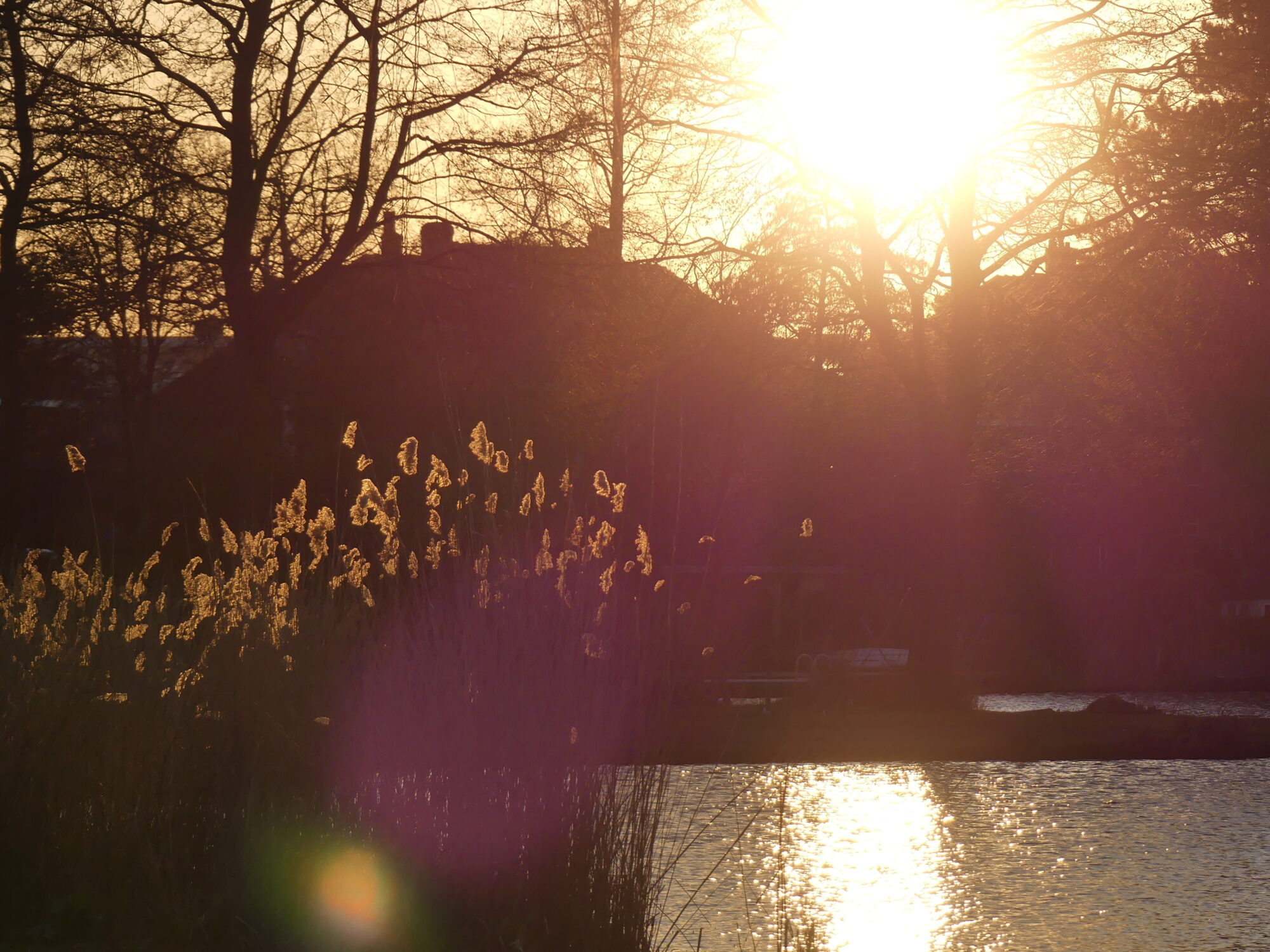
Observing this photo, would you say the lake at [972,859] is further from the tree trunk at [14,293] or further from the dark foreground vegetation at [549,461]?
the tree trunk at [14,293]

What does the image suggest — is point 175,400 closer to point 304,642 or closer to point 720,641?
point 720,641

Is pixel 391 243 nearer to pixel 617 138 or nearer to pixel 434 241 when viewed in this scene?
pixel 434 241

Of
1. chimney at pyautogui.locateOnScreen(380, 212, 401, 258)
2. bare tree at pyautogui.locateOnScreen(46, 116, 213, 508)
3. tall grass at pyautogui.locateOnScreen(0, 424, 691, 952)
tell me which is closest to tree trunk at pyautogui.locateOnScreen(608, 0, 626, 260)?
chimney at pyautogui.locateOnScreen(380, 212, 401, 258)

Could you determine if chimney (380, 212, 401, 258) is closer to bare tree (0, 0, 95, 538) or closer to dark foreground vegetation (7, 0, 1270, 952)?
dark foreground vegetation (7, 0, 1270, 952)

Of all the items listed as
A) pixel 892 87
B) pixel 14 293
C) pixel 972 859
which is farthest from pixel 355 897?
pixel 14 293

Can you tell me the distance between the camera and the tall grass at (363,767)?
4488 millimetres

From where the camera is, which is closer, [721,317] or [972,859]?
[972,859]

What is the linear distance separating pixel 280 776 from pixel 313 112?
35.4ft

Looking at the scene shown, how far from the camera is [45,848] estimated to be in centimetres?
490

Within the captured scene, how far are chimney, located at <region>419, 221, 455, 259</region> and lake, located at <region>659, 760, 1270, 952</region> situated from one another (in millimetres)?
8173

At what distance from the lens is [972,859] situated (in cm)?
623

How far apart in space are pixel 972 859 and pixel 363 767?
9.62ft

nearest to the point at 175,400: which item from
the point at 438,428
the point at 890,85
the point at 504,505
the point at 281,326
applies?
the point at 438,428

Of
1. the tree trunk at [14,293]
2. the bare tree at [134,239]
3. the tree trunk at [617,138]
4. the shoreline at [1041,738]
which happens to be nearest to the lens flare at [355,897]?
the shoreline at [1041,738]
